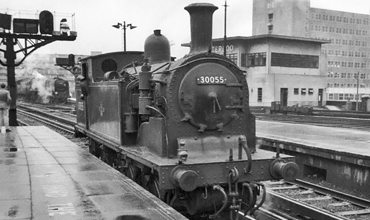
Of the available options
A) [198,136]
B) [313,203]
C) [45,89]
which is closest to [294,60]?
[45,89]

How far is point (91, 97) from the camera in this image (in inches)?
395

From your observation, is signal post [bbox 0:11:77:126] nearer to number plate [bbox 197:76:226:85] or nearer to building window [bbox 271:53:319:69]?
number plate [bbox 197:76:226:85]

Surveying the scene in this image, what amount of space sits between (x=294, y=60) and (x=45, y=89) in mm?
27531

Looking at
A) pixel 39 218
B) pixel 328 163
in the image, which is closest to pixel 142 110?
pixel 39 218

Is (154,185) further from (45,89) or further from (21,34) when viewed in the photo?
(45,89)

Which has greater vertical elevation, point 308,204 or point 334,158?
point 334,158

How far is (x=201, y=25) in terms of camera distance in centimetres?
634

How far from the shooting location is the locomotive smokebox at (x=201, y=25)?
6.27m

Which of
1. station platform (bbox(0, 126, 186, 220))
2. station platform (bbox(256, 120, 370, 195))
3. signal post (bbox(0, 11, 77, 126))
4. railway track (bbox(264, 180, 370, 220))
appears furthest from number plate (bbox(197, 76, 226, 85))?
signal post (bbox(0, 11, 77, 126))

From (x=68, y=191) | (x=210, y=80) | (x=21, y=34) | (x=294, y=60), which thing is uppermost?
(x=294, y=60)

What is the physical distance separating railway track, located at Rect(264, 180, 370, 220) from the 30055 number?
258cm

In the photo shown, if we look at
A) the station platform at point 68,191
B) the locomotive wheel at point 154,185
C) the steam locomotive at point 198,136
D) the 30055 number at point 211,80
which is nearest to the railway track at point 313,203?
the steam locomotive at point 198,136

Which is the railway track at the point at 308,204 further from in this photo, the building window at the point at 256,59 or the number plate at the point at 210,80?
the building window at the point at 256,59

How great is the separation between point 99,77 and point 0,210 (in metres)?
5.26
